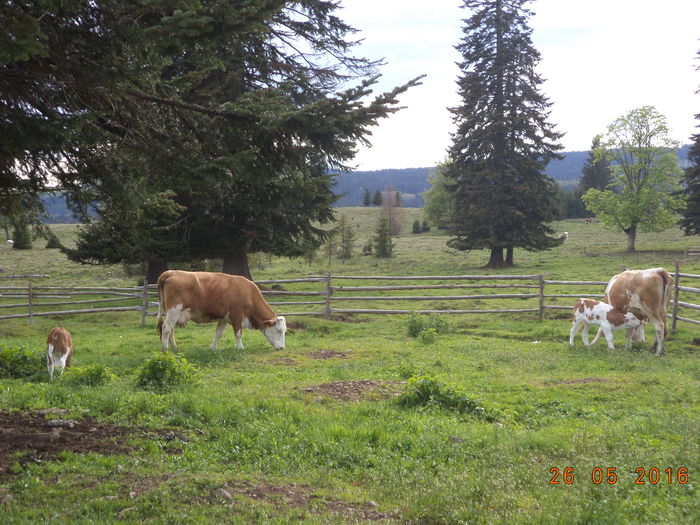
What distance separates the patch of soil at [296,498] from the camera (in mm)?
4008

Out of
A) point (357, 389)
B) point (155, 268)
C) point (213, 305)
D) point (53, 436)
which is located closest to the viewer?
point (53, 436)

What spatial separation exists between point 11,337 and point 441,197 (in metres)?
57.8

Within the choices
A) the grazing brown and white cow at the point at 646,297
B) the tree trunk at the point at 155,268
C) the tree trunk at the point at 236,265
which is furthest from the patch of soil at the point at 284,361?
the tree trunk at the point at 155,268

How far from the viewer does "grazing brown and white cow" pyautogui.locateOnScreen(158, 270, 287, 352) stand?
11609 mm

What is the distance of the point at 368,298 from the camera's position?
17562mm

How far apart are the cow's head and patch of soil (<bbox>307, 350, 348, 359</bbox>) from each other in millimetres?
951

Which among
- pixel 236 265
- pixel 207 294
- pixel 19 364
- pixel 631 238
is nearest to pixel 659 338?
pixel 207 294

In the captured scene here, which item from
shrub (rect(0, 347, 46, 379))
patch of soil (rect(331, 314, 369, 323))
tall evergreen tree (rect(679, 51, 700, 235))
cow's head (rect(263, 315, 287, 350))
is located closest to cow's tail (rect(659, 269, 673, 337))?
cow's head (rect(263, 315, 287, 350))

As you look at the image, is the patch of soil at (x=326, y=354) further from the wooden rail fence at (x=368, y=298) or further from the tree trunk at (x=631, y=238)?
the tree trunk at (x=631, y=238)

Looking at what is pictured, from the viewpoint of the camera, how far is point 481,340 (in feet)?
43.8

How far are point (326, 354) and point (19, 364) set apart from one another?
5410 mm

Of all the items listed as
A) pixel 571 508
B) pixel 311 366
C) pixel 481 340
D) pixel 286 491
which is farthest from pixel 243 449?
pixel 481 340

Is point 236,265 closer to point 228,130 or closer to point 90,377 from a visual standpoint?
point 90,377

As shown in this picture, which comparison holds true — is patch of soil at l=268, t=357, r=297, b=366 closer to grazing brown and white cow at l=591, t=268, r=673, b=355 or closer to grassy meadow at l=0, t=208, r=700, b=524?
grassy meadow at l=0, t=208, r=700, b=524
